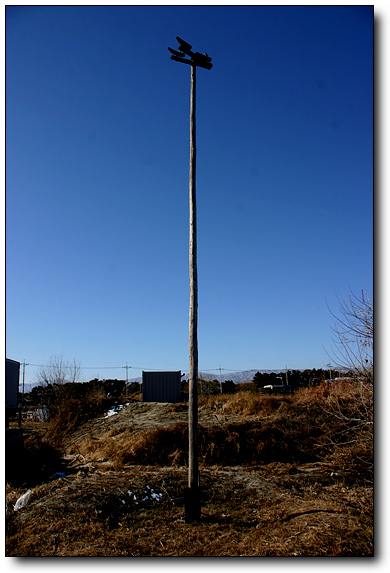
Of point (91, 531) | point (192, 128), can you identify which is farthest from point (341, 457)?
point (192, 128)

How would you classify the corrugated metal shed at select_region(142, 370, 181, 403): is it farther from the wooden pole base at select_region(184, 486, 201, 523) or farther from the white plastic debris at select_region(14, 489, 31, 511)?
the wooden pole base at select_region(184, 486, 201, 523)

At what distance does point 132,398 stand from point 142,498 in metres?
16.5

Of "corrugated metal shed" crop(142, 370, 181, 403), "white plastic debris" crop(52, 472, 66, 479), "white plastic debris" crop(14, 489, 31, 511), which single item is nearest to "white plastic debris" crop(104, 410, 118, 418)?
"corrugated metal shed" crop(142, 370, 181, 403)

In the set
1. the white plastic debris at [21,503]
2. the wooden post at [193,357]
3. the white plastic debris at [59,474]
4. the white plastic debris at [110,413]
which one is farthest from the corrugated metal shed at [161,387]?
the wooden post at [193,357]

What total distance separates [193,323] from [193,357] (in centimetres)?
61

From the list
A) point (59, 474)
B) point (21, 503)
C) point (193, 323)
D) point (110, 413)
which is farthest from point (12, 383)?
point (193, 323)

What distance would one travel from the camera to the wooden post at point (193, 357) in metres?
6.93

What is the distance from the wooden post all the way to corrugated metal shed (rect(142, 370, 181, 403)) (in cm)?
1632

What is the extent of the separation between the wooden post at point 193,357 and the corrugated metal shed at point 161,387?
1632 centimetres

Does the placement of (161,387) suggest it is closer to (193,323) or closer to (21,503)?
(21,503)

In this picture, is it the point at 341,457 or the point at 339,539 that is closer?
the point at 339,539

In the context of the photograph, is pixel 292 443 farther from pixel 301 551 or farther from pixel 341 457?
pixel 301 551

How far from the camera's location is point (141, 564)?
211 inches

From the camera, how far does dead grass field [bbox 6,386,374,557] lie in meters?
5.88
